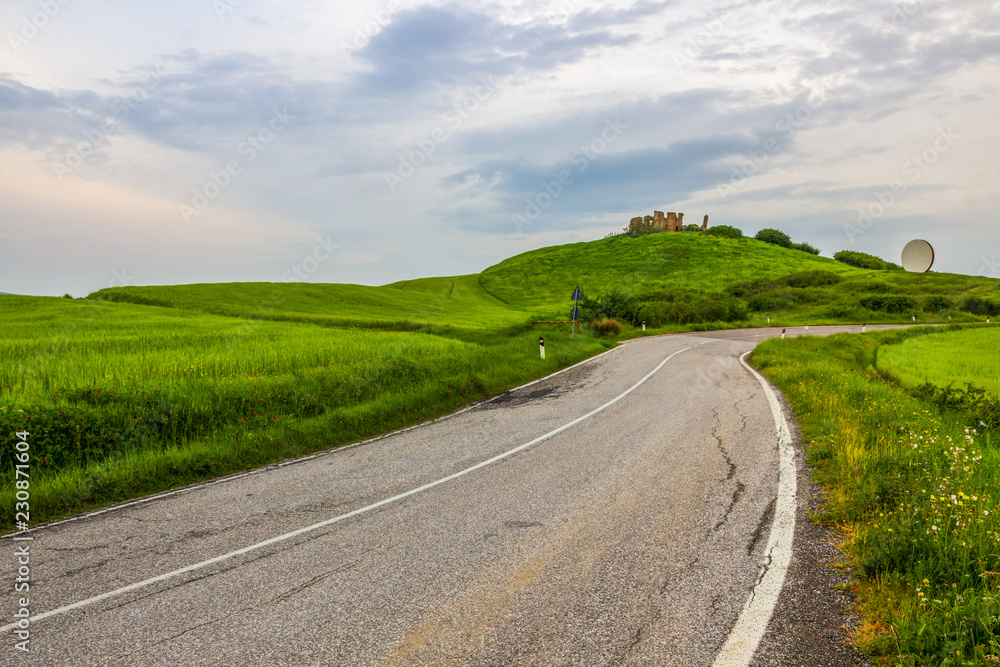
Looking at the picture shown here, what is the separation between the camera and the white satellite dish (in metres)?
51.8

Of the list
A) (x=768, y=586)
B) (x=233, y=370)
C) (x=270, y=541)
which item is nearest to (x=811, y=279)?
(x=233, y=370)

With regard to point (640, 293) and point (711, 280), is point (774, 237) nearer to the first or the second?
point (711, 280)

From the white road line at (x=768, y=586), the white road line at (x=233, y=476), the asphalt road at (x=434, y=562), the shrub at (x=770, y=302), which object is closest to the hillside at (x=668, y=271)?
the shrub at (x=770, y=302)

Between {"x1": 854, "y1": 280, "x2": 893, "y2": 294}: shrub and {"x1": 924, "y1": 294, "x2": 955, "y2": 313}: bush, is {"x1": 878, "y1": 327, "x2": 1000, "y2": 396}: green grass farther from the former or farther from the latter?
{"x1": 854, "y1": 280, "x2": 893, "y2": 294}: shrub

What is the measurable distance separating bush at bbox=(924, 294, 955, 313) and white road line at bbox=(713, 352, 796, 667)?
4982 cm

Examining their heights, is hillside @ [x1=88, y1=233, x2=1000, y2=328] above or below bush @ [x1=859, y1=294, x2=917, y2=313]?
above

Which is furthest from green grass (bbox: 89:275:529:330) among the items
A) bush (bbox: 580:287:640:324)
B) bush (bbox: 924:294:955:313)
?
bush (bbox: 924:294:955:313)

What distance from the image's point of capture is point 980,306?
148ft

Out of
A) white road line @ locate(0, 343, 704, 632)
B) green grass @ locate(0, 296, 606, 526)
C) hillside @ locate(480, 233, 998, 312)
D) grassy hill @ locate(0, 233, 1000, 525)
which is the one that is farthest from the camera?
hillside @ locate(480, 233, 998, 312)

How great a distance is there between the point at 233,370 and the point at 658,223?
11101 centimetres

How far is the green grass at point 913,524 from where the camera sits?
3.69 m

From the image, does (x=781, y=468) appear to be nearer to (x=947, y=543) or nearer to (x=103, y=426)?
(x=947, y=543)

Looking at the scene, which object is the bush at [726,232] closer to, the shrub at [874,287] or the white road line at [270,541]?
the shrub at [874,287]

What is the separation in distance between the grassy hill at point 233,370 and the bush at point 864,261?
141ft
